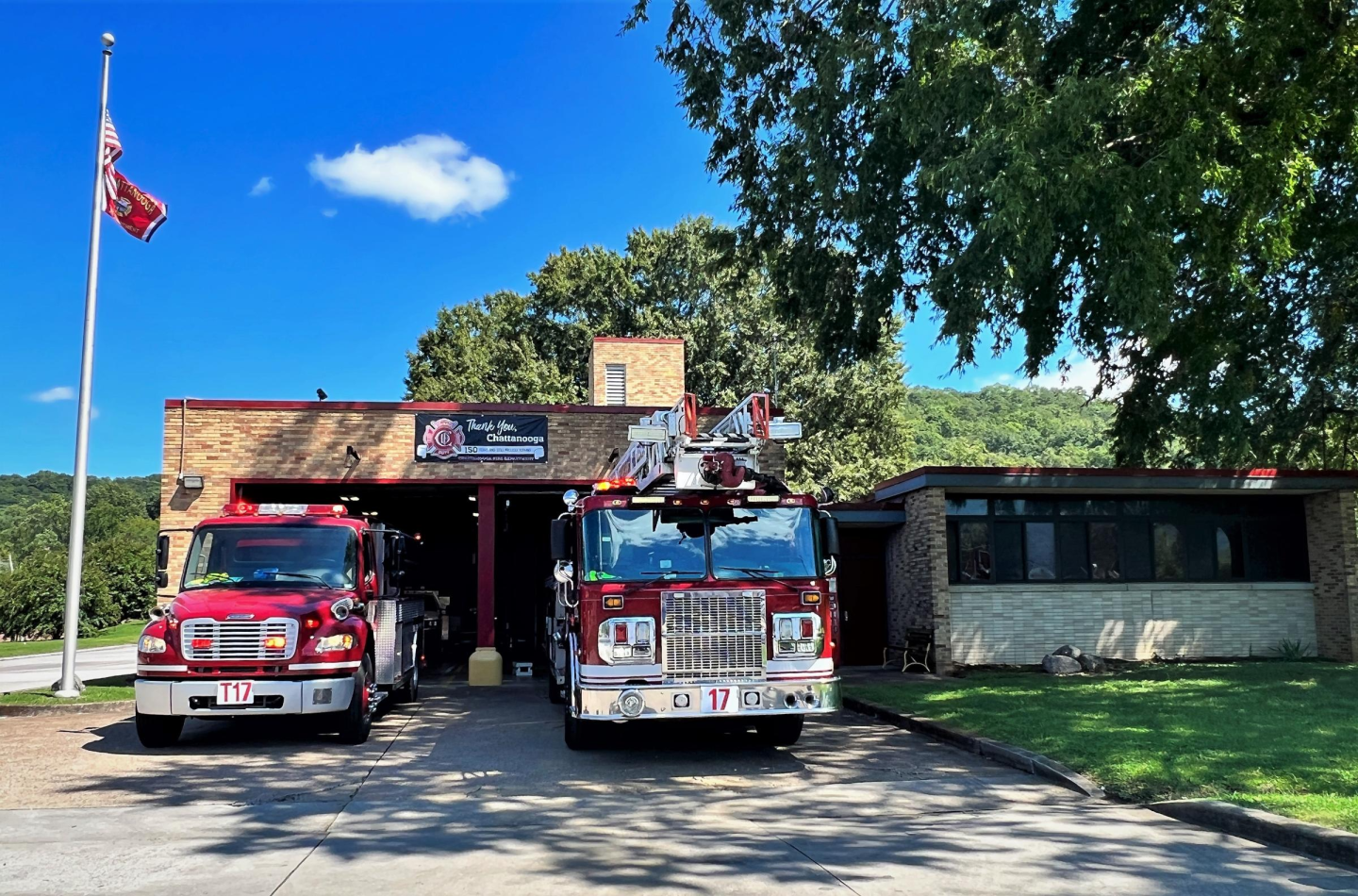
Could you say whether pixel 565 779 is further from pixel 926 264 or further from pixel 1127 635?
pixel 1127 635

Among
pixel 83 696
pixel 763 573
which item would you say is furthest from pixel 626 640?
pixel 83 696

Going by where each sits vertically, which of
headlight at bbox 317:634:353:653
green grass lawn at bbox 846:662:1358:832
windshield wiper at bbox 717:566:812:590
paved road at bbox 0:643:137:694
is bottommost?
paved road at bbox 0:643:137:694

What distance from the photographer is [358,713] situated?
1142 cm

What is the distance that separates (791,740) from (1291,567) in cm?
1323

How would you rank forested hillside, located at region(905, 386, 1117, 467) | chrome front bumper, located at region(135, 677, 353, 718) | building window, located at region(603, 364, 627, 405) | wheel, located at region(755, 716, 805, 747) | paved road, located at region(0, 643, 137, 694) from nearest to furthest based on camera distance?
chrome front bumper, located at region(135, 677, 353, 718) → wheel, located at region(755, 716, 805, 747) → paved road, located at region(0, 643, 137, 694) → building window, located at region(603, 364, 627, 405) → forested hillside, located at region(905, 386, 1117, 467)

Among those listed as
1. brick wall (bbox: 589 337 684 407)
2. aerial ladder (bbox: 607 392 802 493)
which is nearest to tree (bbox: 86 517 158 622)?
brick wall (bbox: 589 337 684 407)

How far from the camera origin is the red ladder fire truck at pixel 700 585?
9.82 meters

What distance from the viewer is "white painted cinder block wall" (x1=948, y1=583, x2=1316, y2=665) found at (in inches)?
707

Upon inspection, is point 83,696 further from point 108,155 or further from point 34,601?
point 34,601

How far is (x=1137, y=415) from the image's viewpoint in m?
16.9

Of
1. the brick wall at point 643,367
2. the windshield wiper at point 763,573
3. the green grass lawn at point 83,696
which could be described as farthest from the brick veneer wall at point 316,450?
the windshield wiper at point 763,573

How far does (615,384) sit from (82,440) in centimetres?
1148

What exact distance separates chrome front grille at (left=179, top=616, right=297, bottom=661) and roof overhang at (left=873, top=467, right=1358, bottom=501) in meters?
10.6

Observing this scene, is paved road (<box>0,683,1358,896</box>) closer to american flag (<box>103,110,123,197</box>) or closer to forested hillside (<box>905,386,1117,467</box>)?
american flag (<box>103,110,123,197</box>)
